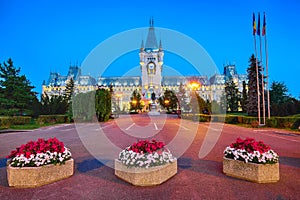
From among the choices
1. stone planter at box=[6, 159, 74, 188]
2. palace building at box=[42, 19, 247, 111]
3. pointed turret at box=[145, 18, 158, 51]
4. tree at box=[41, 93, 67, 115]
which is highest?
pointed turret at box=[145, 18, 158, 51]

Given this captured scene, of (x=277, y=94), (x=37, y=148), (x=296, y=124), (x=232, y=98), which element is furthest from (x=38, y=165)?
(x=232, y=98)

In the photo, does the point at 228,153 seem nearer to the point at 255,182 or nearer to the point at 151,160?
the point at 255,182

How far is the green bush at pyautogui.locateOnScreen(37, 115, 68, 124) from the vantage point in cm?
2765

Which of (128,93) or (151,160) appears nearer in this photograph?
(151,160)

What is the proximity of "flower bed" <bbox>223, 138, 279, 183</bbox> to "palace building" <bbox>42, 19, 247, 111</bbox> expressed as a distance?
97.7 m

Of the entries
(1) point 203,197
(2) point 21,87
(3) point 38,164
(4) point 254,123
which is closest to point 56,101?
(2) point 21,87

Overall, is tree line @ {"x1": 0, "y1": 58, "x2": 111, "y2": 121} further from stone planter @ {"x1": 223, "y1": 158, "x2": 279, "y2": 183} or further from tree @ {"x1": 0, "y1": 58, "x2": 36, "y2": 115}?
stone planter @ {"x1": 223, "y1": 158, "x2": 279, "y2": 183}

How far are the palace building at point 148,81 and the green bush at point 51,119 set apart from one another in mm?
74729

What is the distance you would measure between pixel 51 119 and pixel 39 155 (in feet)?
84.1

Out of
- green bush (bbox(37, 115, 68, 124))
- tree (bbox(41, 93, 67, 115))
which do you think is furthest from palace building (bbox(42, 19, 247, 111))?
green bush (bbox(37, 115, 68, 124))

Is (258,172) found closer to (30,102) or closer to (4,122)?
(4,122)

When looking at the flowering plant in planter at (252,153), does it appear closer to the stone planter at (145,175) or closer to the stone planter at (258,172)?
the stone planter at (258,172)

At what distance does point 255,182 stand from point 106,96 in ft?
95.2

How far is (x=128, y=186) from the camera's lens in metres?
5.15
